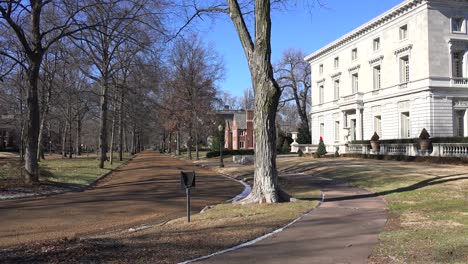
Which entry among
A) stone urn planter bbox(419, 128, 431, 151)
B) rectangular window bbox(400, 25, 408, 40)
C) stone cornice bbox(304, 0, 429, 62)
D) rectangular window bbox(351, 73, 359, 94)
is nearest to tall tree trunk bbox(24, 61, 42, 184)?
stone urn planter bbox(419, 128, 431, 151)

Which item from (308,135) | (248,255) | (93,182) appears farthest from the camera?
(308,135)

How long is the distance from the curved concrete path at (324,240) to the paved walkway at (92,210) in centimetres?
426

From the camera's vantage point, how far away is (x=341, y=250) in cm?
673

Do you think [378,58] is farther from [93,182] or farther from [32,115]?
[32,115]

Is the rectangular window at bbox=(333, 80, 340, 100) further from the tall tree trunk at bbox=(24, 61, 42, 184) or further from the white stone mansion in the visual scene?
the tall tree trunk at bbox=(24, 61, 42, 184)

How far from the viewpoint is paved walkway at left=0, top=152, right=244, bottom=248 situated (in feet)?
33.2

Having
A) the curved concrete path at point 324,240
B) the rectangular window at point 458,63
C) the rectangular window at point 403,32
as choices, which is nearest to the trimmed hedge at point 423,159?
the rectangular window at point 458,63

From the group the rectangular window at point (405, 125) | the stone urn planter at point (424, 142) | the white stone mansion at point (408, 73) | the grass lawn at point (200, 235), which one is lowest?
the grass lawn at point (200, 235)

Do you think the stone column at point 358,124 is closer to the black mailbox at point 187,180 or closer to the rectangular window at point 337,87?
the rectangular window at point 337,87

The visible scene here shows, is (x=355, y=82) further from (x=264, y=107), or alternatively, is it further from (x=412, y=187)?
(x=264, y=107)

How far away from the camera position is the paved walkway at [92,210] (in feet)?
33.2

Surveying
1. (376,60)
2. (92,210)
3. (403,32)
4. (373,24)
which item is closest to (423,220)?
(92,210)

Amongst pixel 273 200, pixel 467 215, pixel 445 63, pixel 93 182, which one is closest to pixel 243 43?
pixel 273 200

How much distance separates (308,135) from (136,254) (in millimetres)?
71212
